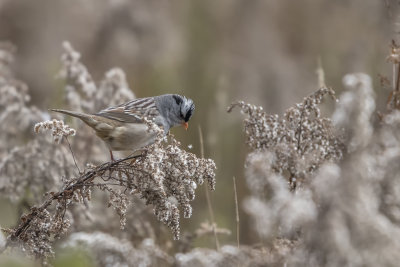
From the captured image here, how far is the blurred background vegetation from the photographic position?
6703 mm

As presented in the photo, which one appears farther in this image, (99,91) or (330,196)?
(99,91)

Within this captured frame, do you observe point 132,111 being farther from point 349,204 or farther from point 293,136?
point 349,204

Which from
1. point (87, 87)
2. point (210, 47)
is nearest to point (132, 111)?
point (87, 87)

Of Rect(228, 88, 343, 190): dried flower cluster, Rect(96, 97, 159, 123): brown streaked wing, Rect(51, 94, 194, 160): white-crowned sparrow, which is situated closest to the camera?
Rect(228, 88, 343, 190): dried flower cluster

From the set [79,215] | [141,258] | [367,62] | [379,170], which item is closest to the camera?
[379,170]

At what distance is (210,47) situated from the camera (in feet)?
26.4

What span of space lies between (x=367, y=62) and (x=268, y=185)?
385cm

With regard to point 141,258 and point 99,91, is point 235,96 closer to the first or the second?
point 99,91

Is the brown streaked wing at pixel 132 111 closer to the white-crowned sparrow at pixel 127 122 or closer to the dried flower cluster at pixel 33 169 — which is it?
the white-crowned sparrow at pixel 127 122

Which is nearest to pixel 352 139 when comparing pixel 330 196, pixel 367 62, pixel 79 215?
pixel 330 196

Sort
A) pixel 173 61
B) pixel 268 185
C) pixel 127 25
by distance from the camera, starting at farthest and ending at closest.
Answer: pixel 173 61 → pixel 127 25 → pixel 268 185

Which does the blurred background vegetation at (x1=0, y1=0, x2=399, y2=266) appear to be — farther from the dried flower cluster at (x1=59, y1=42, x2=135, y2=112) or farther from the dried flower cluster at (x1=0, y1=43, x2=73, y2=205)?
the dried flower cluster at (x1=0, y1=43, x2=73, y2=205)

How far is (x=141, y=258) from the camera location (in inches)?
118

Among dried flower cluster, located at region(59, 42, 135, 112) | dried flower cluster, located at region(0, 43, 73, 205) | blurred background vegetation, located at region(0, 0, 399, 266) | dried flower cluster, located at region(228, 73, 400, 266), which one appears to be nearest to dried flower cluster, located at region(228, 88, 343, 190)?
dried flower cluster, located at region(228, 73, 400, 266)
